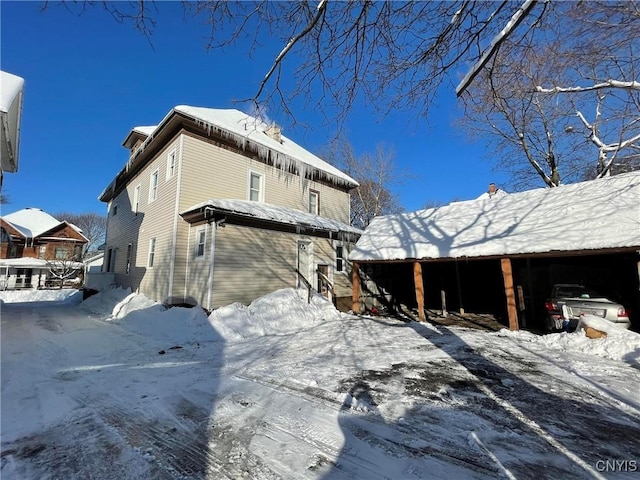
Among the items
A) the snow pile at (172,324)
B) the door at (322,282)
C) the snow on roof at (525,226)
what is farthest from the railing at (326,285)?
the snow pile at (172,324)

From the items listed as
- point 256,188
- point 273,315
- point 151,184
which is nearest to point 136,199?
point 151,184

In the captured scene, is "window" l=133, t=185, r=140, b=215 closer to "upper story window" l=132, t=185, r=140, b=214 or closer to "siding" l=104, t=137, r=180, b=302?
"upper story window" l=132, t=185, r=140, b=214

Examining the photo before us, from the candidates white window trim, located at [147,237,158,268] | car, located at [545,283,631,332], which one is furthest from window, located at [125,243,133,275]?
car, located at [545,283,631,332]

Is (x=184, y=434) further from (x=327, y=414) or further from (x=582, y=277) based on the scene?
(x=582, y=277)

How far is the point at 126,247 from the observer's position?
15570 millimetres

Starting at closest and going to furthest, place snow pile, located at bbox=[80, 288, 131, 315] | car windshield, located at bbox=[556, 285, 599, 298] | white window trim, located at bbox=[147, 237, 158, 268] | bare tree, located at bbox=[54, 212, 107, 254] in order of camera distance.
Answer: car windshield, located at bbox=[556, 285, 599, 298] < white window trim, located at bbox=[147, 237, 158, 268] < snow pile, located at bbox=[80, 288, 131, 315] < bare tree, located at bbox=[54, 212, 107, 254]

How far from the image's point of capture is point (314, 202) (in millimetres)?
15922

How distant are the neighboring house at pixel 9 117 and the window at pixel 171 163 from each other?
4.25 meters

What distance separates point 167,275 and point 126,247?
6845mm

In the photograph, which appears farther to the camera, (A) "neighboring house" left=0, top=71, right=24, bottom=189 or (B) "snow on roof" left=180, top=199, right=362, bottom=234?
(B) "snow on roof" left=180, top=199, right=362, bottom=234

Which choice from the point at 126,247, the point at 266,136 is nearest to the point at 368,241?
the point at 266,136

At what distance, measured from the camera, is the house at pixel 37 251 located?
2778cm

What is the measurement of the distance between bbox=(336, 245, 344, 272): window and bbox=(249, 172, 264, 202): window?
180 inches

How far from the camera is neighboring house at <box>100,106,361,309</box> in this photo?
33.6 feet
